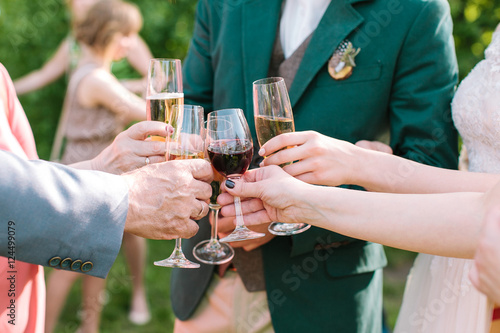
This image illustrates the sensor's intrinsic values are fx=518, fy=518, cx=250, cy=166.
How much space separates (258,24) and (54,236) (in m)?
1.29

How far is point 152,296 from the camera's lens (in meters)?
4.79

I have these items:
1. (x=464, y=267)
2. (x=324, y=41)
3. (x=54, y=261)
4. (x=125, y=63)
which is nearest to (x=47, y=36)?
(x=125, y=63)

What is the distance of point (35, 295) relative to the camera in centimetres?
172

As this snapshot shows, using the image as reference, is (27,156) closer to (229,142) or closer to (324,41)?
(229,142)

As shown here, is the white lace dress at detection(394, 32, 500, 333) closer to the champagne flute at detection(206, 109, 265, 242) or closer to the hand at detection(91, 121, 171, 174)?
the champagne flute at detection(206, 109, 265, 242)

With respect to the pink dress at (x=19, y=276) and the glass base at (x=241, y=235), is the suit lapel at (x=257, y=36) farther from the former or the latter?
the pink dress at (x=19, y=276)

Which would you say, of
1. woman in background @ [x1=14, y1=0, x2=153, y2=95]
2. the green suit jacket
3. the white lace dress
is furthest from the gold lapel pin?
woman in background @ [x1=14, y1=0, x2=153, y2=95]

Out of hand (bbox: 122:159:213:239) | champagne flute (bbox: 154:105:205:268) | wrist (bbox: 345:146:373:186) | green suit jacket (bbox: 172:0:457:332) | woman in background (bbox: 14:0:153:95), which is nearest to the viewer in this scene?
hand (bbox: 122:159:213:239)

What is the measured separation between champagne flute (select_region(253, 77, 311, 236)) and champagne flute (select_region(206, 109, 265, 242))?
0.29ft

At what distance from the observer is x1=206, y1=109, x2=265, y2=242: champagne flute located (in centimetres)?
183

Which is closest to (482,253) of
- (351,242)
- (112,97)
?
(351,242)

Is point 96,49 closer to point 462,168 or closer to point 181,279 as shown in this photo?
point 181,279

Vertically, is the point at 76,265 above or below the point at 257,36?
below

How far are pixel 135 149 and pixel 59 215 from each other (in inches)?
21.7
